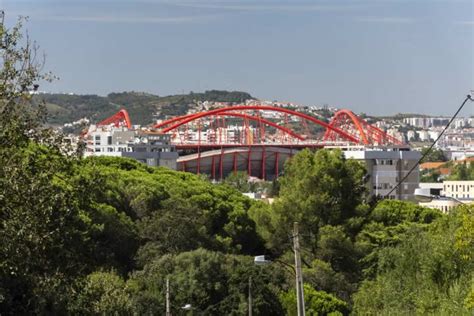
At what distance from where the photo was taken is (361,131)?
170000 millimetres

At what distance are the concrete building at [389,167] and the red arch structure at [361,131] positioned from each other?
117ft

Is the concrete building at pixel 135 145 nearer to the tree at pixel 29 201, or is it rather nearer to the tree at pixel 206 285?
the tree at pixel 206 285

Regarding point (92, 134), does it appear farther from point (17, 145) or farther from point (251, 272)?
point (17, 145)

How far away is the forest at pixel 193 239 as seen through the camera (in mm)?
17312

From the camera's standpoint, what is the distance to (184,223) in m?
42.3

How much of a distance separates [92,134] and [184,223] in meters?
95.5

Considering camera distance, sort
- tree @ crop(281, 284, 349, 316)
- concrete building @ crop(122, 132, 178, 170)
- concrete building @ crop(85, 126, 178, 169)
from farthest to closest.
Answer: concrete building @ crop(85, 126, 178, 169) → concrete building @ crop(122, 132, 178, 170) → tree @ crop(281, 284, 349, 316)

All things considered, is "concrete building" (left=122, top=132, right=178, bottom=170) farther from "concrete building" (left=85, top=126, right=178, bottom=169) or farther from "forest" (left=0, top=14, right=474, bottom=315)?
"forest" (left=0, top=14, right=474, bottom=315)

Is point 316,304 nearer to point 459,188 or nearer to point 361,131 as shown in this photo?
point 459,188

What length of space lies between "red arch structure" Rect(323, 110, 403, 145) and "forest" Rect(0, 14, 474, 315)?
113034 mm

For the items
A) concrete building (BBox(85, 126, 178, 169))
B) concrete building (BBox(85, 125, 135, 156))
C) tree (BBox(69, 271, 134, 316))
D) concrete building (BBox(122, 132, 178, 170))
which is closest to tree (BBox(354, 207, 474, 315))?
tree (BBox(69, 271, 134, 316))

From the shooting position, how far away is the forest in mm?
17312

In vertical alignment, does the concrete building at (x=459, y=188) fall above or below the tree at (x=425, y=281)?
below

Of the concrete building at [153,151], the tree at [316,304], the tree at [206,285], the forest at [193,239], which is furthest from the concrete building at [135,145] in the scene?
the tree at [206,285]
